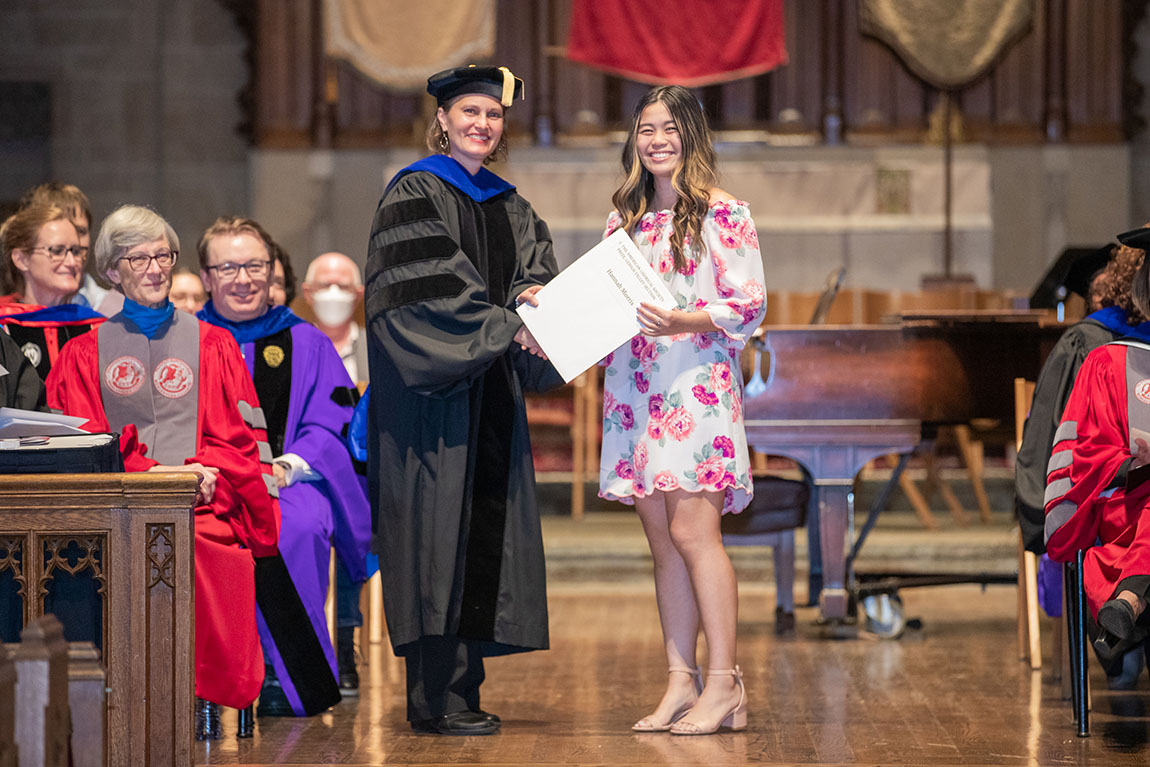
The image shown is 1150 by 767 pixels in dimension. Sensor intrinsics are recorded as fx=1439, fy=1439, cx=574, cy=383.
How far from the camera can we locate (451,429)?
12.8 ft

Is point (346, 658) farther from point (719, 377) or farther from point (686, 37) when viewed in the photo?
point (686, 37)

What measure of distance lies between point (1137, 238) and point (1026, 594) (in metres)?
1.68

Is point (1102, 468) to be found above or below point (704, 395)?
below

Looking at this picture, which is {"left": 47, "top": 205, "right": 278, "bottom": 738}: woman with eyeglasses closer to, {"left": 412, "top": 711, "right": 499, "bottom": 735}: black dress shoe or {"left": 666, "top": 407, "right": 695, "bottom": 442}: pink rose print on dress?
{"left": 412, "top": 711, "right": 499, "bottom": 735}: black dress shoe

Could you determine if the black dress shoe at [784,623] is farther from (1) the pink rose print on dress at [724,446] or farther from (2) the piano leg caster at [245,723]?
(2) the piano leg caster at [245,723]

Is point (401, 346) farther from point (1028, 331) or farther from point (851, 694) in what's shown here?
point (1028, 331)

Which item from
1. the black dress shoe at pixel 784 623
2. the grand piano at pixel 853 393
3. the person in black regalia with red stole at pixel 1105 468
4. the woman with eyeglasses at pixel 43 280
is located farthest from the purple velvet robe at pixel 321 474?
the person in black regalia with red stole at pixel 1105 468

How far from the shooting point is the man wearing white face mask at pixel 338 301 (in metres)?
5.62

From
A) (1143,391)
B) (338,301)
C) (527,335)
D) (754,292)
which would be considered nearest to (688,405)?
(754,292)

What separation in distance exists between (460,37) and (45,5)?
3457mm

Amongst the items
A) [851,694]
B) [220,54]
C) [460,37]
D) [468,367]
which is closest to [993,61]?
[460,37]

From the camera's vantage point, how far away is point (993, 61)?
33.7 ft

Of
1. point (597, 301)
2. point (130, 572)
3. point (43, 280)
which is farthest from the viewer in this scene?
point (43, 280)

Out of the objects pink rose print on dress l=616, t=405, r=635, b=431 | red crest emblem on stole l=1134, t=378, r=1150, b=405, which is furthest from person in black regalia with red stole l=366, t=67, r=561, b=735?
red crest emblem on stole l=1134, t=378, r=1150, b=405
